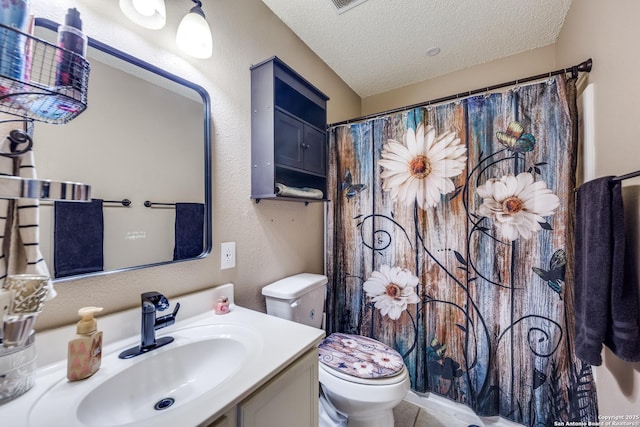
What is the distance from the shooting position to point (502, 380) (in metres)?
1.32

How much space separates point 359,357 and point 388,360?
0.46ft

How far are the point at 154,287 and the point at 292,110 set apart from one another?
46.7 inches

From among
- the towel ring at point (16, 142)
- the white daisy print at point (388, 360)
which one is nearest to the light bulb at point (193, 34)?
the towel ring at point (16, 142)

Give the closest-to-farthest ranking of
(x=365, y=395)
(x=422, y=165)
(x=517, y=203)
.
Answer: (x=365, y=395), (x=517, y=203), (x=422, y=165)

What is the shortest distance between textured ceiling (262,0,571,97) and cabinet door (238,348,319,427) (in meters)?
1.76

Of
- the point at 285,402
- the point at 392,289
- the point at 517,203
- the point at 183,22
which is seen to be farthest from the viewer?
the point at 392,289

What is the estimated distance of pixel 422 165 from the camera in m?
1.49

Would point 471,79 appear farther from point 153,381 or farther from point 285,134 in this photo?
point 153,381

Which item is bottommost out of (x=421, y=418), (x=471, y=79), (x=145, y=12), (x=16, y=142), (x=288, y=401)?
(x=421, y=418)

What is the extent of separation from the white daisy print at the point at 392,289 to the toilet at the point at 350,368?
29cm

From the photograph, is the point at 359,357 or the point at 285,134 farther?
the point at 285,134

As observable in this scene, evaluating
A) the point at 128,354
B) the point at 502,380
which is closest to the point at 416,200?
the point at 502,380

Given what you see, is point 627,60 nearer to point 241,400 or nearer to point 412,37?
point 412,37

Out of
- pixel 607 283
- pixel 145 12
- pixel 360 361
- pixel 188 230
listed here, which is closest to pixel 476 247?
pixel 607 283
